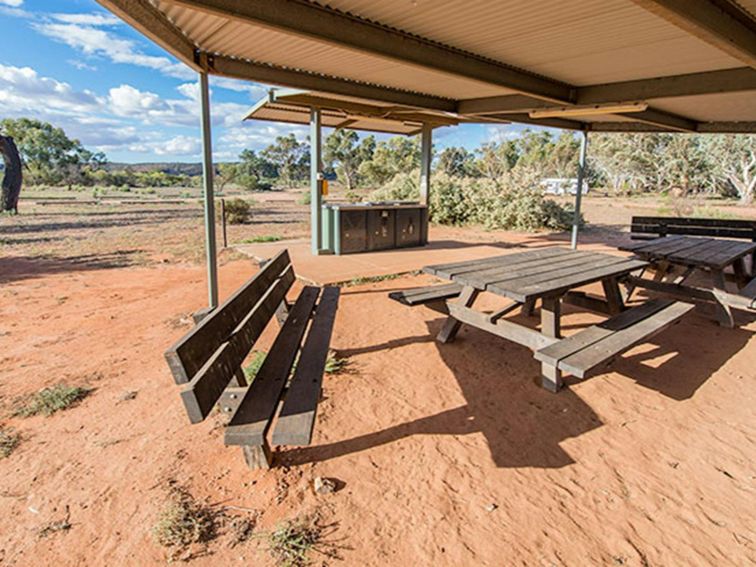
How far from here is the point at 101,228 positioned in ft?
43.9

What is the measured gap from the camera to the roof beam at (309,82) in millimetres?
4426

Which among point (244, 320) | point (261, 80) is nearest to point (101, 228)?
point (261, 80)

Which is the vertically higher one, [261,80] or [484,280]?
[261,80]

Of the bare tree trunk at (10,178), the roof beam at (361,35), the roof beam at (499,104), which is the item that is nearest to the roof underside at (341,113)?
the roof beam at (499,104)

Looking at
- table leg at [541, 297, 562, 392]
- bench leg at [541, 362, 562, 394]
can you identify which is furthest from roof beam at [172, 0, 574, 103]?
bench leg at [541, 362, 562, 394]

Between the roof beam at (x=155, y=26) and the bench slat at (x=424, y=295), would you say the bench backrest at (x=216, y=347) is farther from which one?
the roof beam at (x=155, y=26)

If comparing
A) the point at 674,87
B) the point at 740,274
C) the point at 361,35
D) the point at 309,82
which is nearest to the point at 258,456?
the point at 361,35

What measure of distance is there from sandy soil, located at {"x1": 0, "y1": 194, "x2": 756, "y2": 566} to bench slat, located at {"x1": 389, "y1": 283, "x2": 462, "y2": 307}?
505 mm

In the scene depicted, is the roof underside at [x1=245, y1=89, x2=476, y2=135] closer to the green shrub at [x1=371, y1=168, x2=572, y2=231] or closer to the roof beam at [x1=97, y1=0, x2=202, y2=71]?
the roof beam at [x1=97, y1=0, x2=202, y2=71]

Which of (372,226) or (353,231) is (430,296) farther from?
(372,226)

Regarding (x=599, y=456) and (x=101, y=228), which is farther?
(x=101, y=228)

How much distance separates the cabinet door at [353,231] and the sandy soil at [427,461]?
164 inches

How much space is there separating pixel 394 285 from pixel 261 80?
3161 millimetres

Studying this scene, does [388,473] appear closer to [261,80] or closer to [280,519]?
[280,519]
